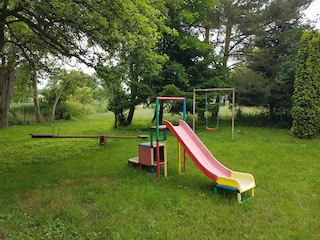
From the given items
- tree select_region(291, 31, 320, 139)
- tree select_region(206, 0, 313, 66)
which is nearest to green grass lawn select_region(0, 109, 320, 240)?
tree select_region(291, 31, 320, 139)

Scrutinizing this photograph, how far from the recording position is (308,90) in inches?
390

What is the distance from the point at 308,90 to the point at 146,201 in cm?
845

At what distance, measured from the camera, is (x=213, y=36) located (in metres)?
16.3

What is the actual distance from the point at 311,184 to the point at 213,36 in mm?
12986

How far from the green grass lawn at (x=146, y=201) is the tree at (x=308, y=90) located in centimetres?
309

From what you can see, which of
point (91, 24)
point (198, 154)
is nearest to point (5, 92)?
point (91, 24)

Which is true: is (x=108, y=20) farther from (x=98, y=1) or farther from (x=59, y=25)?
(x=59, y=25)

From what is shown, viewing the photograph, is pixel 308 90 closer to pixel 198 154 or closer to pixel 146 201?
pixel 198 154

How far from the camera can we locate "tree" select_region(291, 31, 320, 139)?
965 cm

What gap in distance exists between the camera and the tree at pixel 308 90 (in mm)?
9648

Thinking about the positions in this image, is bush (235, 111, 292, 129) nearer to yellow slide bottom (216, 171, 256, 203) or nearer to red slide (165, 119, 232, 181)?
red slide (165, 119, 232, 181)

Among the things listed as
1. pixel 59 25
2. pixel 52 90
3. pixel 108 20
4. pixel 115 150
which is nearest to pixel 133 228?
pixel 108 20

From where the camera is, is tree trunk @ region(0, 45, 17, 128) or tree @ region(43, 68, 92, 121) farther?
tree @ region(43, 68, 92, 121)

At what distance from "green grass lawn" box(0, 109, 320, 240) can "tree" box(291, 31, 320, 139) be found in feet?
10.1
